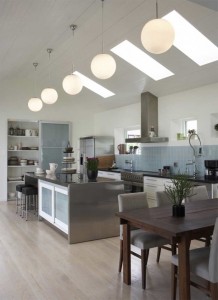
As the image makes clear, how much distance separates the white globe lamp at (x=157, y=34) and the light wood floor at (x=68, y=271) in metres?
2.22

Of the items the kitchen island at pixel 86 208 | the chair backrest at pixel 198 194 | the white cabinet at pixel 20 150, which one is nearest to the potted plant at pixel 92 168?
the kitchen island at pixel 86 208

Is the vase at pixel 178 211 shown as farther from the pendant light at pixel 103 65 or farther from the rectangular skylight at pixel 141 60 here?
the rectangular skylight at pixel 141 60

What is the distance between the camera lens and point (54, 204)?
4.71m

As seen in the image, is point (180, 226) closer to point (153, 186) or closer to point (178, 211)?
point (178, 211)

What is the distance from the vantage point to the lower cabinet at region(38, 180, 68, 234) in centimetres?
432

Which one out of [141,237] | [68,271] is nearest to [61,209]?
[68,271]

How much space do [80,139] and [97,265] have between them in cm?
529

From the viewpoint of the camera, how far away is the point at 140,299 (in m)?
2.55

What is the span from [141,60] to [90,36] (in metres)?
1.15

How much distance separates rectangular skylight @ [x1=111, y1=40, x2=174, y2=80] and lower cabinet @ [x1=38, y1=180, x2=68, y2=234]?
2.65 meters

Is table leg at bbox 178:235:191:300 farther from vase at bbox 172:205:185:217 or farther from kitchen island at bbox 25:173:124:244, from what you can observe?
kitchen island at bbox 25:173:124:244

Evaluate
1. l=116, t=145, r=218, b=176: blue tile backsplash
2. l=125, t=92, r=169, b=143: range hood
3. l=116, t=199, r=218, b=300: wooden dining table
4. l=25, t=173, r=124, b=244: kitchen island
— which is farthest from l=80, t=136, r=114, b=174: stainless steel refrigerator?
l=116, t=199, r=218, b=300: wooden dining table

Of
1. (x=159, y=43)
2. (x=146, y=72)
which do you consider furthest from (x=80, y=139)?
(x=159, y=43)

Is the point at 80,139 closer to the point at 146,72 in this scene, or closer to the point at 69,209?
the point at 146,72
